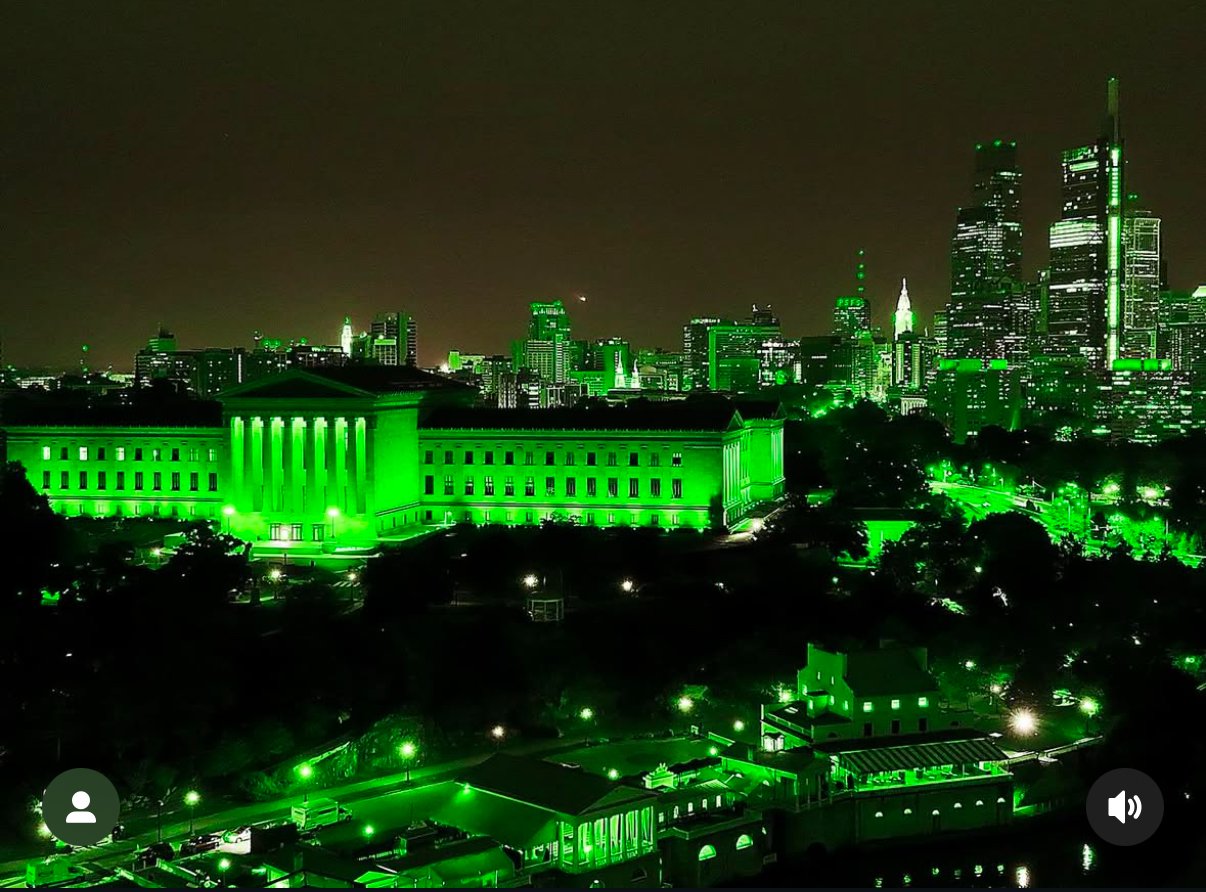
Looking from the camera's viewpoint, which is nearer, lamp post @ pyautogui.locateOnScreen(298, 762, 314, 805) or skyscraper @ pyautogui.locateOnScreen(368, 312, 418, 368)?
lamp post @ pyautogui.locateOnScreen(298, 762, 314, 805)

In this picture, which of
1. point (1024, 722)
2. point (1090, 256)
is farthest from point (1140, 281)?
point (1024, 722)

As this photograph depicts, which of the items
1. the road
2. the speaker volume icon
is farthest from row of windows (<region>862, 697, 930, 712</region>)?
the road

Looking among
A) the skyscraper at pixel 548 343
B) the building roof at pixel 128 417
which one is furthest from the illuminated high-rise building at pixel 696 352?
the building roof at pixel 128 417

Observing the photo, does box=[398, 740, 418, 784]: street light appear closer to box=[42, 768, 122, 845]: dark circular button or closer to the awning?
box=[42, 768, 122, 845]: dark circular button

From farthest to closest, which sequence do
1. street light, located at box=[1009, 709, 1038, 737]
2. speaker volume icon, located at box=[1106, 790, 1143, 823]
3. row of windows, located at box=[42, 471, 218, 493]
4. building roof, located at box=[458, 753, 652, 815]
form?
row of windows, located at box=[42, 471, 218, 493] → street light, located at box=[1009, 709, 1038, 737] → speaker volume icon, located at box=[1106, 790, 1143, 823] → building roof, located at box=[458, 753, 652, 815]

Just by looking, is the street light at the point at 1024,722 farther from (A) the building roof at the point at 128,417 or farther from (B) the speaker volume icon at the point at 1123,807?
(A) the building roof at the point at 128,417

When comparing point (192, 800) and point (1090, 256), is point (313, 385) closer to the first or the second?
point (192, 800)
